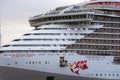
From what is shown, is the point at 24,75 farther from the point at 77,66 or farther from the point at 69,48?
the point at 77,66

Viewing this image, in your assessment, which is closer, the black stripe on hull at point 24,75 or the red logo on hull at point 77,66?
the black stripe on hull at point 24,75

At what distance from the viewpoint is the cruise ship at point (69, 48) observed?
175 ft

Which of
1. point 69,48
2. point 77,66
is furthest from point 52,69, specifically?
point 69,48

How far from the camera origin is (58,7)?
59562mm

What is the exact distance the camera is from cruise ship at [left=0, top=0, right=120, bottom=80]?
53219mm

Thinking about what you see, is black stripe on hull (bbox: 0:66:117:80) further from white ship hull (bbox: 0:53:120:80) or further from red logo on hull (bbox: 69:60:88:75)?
red logo on hull (bbox: 69:60:88:75)

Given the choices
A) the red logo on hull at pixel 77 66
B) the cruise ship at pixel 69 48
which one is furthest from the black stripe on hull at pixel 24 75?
the red logo on hull at pixel 77 66

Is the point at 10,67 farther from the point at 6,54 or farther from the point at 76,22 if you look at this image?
the point at 76,22

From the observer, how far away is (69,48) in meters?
54.2

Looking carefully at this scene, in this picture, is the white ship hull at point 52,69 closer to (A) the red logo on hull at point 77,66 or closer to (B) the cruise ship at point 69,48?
(B) the cruise ship at point 69,48

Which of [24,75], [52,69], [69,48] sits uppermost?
[69,48]

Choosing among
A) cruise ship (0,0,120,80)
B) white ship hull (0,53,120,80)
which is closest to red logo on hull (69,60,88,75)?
cruise ship (0,0,120,80)

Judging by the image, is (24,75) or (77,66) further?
(77,66)

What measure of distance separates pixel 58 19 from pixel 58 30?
1657 millimetres
